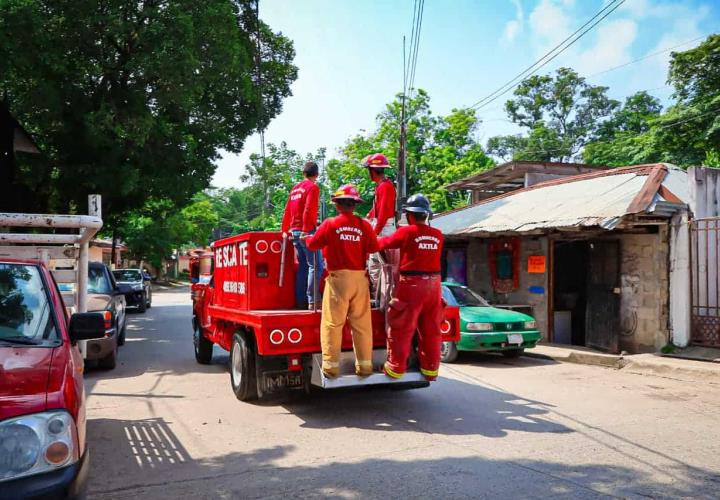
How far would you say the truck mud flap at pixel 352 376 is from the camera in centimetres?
634

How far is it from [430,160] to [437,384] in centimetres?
2632

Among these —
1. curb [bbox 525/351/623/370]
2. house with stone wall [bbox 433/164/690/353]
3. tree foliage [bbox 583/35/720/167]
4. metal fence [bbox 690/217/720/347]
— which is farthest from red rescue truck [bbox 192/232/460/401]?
tree foliage [bbox 583/35/720/167]

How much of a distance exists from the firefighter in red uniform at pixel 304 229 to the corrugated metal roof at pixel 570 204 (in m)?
6.07

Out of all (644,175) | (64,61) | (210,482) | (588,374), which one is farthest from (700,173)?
(64,61)

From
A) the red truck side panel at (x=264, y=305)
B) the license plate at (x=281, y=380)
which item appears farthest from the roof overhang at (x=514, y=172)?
the license plate at (x=281, y=380)

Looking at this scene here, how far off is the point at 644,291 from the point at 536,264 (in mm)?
2873

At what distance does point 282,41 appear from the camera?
20.0m

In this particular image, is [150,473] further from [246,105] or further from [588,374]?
[246,105]

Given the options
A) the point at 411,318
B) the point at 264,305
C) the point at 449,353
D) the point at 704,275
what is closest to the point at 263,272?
the point at 264,305

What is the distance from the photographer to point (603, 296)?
12898mm

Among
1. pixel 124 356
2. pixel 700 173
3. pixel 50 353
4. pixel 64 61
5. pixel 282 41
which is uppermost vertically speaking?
pixel 282 41

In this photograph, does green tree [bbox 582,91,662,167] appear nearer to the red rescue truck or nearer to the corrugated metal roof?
the corrugated metal roof

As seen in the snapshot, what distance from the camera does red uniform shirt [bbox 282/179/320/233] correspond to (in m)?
7.16

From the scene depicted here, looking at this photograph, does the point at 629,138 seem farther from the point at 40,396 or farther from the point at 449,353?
the point at 40,396
